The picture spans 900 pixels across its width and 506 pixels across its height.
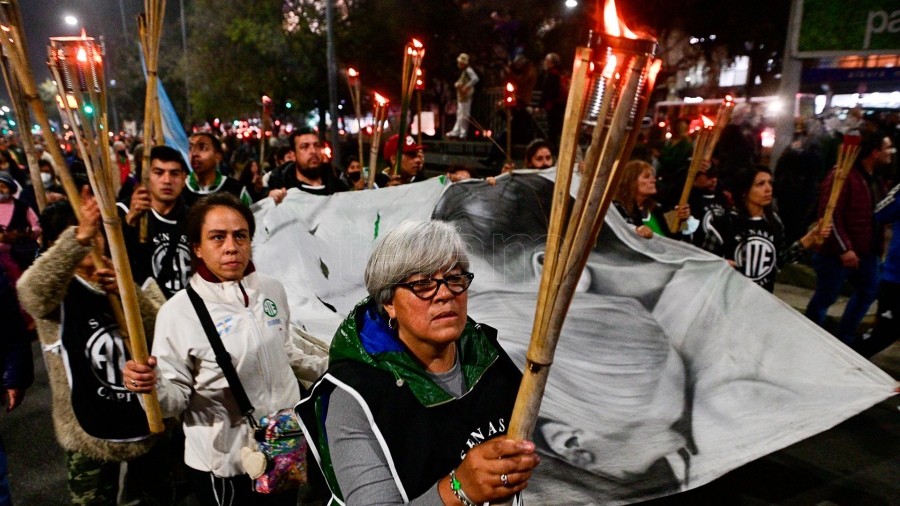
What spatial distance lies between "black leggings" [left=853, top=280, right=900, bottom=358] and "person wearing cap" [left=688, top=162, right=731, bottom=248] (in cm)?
137

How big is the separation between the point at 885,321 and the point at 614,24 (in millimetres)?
5228

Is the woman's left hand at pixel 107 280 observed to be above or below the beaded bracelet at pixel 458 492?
above

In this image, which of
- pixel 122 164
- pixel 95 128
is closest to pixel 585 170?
pixel 95 128

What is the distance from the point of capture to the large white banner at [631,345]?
3.21 m

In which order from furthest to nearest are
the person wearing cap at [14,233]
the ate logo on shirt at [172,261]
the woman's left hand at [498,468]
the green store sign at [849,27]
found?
the green store sign at [849,27]
the person wearing cap at [14,233]
the ate logo on shirt at [172,261]
the woman's left hand at [498,468]

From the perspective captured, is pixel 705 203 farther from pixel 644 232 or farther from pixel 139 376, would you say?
pixel 139 376

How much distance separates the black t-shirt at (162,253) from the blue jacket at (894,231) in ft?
17.4

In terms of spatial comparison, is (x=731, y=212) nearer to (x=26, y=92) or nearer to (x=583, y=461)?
(x=583, y=461)

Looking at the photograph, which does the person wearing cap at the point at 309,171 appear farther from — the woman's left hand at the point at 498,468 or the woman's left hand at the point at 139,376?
the woman's left hand at the point at 498,468

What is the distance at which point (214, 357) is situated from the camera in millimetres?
2531

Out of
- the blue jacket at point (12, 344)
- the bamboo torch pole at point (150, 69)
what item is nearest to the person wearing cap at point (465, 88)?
the bamboo torch pole at point (150, 69)

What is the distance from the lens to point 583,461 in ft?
10.5

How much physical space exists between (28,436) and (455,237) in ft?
15.2

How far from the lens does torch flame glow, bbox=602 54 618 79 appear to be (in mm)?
1121
